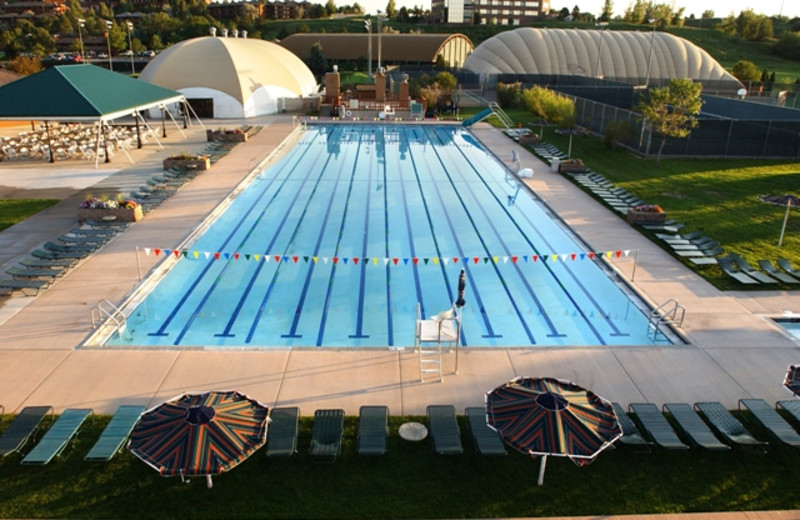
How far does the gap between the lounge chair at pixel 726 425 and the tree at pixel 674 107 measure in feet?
57.4

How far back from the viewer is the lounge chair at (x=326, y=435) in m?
7.14

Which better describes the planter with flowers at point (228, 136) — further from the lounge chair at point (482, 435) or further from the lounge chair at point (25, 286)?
the lounge chair at point (482, 435)

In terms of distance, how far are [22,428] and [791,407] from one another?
10.0 m

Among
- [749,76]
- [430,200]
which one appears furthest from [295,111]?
[749,76]

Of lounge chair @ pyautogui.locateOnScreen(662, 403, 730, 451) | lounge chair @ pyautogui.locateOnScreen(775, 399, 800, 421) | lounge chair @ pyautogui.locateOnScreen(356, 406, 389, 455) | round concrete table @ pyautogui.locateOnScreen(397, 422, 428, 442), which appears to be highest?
lounge chair @ pyautogui.locateOnScreen(356, 406, 389, 455)

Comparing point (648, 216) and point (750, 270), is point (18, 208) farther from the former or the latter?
point (750, 270)

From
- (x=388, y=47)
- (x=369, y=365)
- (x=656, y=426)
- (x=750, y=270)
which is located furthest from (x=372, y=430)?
(x=388, y=47)

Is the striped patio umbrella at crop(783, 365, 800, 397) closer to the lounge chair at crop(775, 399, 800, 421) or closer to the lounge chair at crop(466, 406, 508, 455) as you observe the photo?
the lounge chair at crop(775, 399, 800, 421)

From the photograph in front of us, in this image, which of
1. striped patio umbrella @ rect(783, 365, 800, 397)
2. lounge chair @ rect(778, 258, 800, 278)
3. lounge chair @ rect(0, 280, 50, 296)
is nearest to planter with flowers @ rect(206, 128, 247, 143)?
lounge chair @ rect(0, 280, 50, 296)

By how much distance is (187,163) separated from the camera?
21.9 meters

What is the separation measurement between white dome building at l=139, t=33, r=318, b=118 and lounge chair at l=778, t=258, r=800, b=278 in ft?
99.3

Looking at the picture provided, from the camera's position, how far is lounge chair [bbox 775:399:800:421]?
8.01 meters

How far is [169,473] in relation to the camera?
575cm

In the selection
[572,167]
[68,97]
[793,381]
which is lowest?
[572,167]
